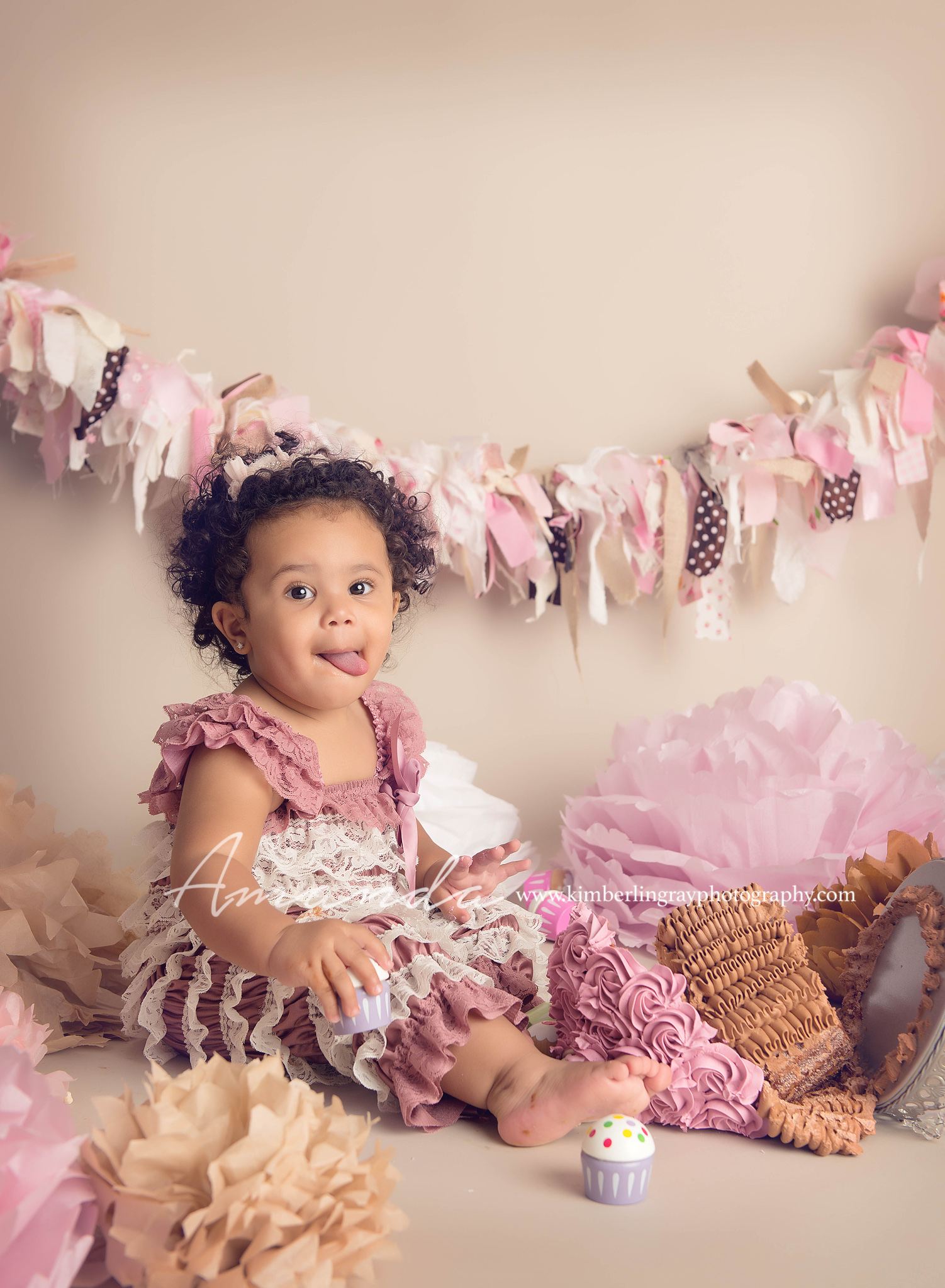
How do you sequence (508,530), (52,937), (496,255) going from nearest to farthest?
(52,937) < (508,530) < (496,255)

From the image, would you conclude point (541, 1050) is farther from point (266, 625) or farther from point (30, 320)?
point (30, 320)

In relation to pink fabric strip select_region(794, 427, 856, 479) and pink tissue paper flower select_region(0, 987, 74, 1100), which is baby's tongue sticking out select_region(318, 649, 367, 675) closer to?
pink tissue paper flower select_region(0, 987, 74, 1100)

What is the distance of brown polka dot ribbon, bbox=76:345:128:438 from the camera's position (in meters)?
1.33

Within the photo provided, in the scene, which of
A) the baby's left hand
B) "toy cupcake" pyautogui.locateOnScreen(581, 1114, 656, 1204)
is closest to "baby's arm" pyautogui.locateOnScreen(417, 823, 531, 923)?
the baby's left hand

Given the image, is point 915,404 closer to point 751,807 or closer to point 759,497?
point 759,497

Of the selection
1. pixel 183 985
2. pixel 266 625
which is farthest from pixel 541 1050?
pixel 266 625

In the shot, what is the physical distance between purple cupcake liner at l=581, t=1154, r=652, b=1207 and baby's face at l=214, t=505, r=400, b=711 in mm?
433

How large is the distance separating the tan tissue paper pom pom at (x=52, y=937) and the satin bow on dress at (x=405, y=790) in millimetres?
307

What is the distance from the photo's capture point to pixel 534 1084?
2.44ft

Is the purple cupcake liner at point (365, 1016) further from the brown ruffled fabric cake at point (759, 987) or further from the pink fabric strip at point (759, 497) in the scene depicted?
the pink fabric strip at point (759, 497)

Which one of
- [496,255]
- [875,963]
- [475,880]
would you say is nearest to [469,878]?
[475,880]

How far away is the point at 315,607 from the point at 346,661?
5cm

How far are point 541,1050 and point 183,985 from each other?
302 millimetres

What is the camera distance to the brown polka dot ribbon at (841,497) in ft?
4.93
